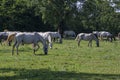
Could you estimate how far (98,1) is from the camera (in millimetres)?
90125

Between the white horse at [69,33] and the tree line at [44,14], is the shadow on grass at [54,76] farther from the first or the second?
the white horse at [69,33]

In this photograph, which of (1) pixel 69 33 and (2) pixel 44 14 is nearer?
(2) pixel 44 14

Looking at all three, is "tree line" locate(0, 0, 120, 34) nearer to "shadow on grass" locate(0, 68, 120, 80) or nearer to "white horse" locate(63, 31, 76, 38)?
"white horse" locate(63, 31, 76, 38)

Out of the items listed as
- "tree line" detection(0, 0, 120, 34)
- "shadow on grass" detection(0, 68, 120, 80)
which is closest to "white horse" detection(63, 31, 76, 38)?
"tree line" detection(0, 0, 120, 34)

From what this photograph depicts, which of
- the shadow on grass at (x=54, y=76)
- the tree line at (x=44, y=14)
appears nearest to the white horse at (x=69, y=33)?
the tree line at (x=44, y=14)

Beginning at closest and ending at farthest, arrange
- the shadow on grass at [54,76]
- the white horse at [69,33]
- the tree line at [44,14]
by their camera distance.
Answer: the shadow on grass at [54,76] < the tree line at [44,14] < the white horse at [69,33]

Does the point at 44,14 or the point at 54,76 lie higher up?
the point at 54,76

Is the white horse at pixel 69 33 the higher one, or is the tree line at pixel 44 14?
the tree line at pixel 44 14

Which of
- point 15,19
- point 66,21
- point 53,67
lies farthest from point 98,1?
point 53,67

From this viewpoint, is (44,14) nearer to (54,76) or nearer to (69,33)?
(69,33)

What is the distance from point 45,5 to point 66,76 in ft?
192

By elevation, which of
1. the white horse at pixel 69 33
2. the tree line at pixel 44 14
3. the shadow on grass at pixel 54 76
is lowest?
the white horse at pixel 69 33

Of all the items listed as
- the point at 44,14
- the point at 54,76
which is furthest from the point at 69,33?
the point at 54,76

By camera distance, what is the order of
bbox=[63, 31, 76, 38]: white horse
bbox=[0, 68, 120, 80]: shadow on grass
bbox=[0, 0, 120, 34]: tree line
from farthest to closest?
bbox=[63, 31, 76, 38]: white horse < bbox=[0, 0, 120, 34]: tree line < bbox=[0, 68, 120, 80]: shadow on grass
